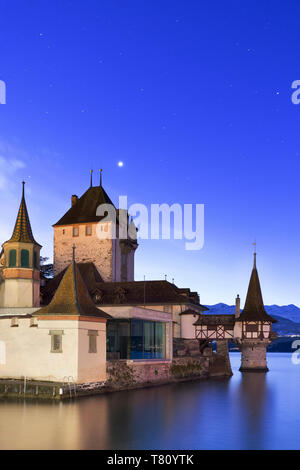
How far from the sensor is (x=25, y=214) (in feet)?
159

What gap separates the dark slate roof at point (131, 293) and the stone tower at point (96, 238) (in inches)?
172

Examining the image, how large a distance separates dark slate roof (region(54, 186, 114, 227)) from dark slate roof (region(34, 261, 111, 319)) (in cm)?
3004

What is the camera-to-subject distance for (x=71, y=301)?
1435 inches

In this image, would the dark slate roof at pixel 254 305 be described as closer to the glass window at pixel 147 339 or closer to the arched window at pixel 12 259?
the glass window at pixel 147 339

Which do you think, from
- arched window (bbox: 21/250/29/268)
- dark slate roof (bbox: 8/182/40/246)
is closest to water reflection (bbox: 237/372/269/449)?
arched window (bbox: 21/250/29/268)

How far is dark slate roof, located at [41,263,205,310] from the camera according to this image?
5812cm

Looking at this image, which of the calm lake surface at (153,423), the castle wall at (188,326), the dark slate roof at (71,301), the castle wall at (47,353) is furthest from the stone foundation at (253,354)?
the castle wall at (47,353)

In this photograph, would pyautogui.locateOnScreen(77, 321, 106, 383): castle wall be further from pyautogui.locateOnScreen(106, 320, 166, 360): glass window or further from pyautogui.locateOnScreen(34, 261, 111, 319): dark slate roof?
pyautogui.locateOnScreen(106, 320, 166, 360): glass window

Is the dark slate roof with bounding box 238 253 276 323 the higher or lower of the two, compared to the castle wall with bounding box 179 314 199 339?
higher

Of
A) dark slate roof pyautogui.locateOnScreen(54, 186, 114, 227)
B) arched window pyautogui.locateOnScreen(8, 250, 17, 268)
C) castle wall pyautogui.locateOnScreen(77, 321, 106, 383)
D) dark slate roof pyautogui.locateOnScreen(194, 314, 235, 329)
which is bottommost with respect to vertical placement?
castle wall pyautogui.locateOnScreen(77, 321, 106, 383)

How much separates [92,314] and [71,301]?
1.53 metres

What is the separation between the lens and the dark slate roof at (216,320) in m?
64.1

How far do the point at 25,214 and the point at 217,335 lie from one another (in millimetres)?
26394

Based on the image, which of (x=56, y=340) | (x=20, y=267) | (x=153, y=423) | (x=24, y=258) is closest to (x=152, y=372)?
(x=56, y=340)
